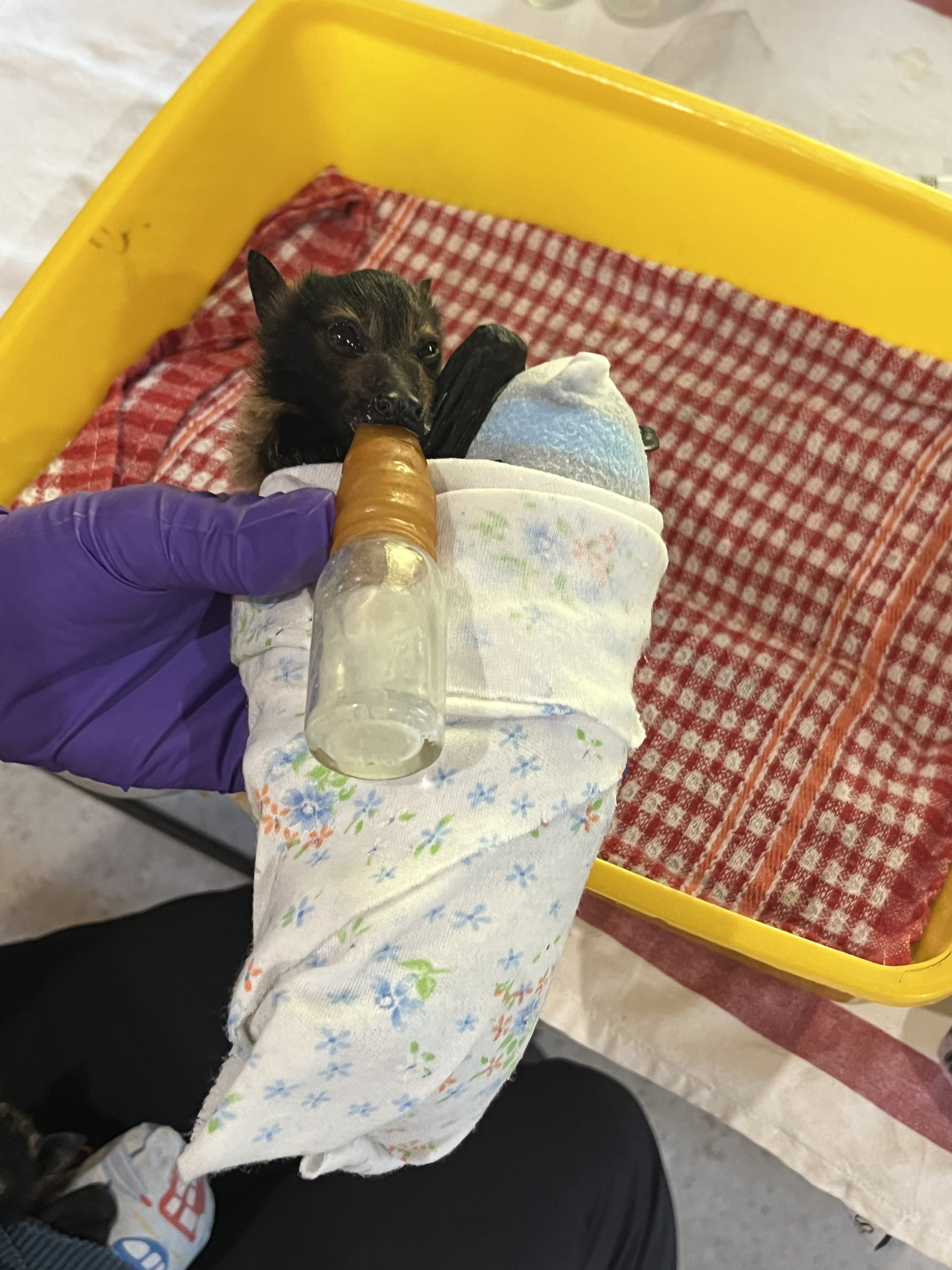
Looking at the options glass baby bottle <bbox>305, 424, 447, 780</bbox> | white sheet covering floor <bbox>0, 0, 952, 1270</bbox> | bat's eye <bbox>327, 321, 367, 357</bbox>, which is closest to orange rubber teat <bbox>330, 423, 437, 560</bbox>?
glass baby bottle <bbox>305, 424, 447, 780</bbox>

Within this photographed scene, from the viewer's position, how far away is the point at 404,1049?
2.09 ft

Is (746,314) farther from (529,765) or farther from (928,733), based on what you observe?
(529,765)

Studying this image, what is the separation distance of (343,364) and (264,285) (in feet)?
0.39

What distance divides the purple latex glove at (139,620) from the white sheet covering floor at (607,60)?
11.0 inches

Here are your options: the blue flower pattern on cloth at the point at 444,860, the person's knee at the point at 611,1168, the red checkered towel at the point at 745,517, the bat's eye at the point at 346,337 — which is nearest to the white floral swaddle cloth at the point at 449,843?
the blue flower pattern on cloth at the point at 444,860

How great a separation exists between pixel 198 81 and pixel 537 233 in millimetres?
443

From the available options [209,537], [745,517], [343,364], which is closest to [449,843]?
[209,537]

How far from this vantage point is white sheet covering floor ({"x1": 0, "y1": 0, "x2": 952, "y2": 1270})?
108 cm

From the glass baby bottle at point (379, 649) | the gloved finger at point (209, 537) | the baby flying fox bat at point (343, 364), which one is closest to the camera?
the glass baby bottle at point (379, 649)

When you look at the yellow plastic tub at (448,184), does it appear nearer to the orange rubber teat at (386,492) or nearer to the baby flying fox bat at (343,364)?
the baby flying fox bat at (343,364)

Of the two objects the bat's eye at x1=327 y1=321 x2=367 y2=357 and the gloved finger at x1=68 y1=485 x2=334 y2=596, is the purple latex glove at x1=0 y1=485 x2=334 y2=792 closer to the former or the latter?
the gloved finger at x1=68 y1=485 x2=334 y2=596

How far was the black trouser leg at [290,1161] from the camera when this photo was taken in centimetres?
87

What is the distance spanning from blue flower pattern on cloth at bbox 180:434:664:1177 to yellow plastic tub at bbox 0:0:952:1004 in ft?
1.77

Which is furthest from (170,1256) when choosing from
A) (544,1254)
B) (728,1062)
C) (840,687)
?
(840,687)
